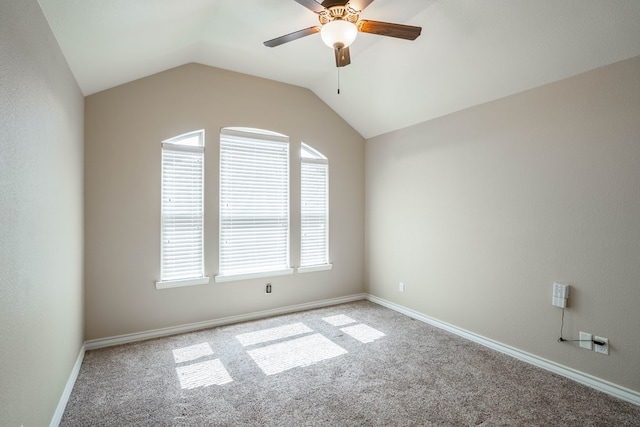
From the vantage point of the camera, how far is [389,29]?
2.17m

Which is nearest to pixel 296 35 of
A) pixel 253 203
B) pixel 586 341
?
pixel 253 203

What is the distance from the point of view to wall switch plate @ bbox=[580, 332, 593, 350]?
98.3 inches

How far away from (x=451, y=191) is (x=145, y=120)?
3422 mm

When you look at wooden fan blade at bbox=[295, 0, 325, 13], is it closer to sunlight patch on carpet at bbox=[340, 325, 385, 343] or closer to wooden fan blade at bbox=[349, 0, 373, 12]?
wooden fan blade at bbox=[349, 0, 373, 12]

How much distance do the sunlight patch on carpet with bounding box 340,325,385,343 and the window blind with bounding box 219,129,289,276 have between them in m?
1.19

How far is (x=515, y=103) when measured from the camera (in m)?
2.97

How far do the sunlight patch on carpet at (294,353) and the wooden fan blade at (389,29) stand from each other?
2738 mm

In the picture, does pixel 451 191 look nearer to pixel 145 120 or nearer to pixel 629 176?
pixel 629 176

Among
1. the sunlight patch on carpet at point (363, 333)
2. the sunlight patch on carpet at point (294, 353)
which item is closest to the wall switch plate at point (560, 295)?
A: the sunlight patch on carpet at point (363, 333)

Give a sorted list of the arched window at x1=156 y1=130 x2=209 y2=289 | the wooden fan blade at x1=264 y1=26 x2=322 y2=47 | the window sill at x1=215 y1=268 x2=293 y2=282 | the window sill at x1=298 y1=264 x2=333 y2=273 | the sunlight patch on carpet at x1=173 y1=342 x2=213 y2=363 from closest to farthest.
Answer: the wooden fan blade at x1=264 y1=26 x2=322 y2=47 < the sunlight patch on carpet at x1=173 y1=342 x2=213 y2=363 < the arched window at x1=156 y1=130 x2=209 y2=289 < the window sill at x1=215 y1=268 x2=293 y2=282 < the window sill at x1=298 y1=264 x2=333 y2=273

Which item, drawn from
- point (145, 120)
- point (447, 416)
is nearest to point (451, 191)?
point (447, 416)

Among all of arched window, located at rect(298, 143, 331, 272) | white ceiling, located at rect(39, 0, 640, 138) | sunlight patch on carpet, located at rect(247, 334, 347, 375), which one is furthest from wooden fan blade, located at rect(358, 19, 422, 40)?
sunlight patch on carpet, located at rect(247, 334, 347, 375)

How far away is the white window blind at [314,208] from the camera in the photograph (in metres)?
4.35

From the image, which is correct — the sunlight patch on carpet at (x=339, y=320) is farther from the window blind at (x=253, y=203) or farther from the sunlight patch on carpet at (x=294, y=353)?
the window blind at (x=253, y=203)
